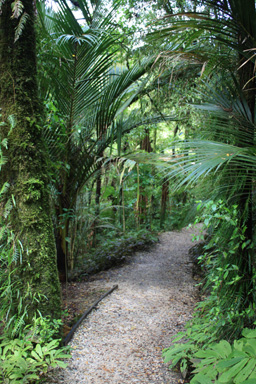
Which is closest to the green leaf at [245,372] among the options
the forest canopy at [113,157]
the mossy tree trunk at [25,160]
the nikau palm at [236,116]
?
the forest canopy at [113,157]

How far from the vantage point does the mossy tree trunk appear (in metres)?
2.16

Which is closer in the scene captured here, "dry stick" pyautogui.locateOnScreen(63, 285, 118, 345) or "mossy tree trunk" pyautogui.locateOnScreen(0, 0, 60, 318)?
"mossy tree trunk" pyautogui.locateOnScreen(0, 0, 60, 318)

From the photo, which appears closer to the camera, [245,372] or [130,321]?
[245,372]

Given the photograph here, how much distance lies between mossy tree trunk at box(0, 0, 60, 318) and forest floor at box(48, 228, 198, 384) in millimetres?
549

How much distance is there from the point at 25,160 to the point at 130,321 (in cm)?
205

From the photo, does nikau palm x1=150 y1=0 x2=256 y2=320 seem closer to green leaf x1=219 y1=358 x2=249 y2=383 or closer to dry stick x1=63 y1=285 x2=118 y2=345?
green leaf x1=219 y1=358 x2=249 y2=383

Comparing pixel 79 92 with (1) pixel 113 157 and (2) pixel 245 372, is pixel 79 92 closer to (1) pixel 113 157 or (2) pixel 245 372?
(1) pixel 113 157

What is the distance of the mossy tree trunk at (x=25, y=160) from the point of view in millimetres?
2164

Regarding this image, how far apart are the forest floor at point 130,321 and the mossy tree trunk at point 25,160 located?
1.80ft

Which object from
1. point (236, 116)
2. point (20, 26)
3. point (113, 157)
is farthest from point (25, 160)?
point (236, 116)

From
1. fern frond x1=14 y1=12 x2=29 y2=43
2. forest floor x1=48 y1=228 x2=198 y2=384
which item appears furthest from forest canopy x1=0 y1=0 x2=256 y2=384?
forest floor x1=48 y1=228 x2=198 y2=384

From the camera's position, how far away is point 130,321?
303 cm

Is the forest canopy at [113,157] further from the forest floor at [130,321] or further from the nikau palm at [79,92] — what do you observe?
the forest floor at [130,321]

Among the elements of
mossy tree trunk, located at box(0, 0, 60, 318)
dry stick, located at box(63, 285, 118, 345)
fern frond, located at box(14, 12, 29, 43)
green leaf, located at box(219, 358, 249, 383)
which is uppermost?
fern frond, located at box(14, 12, 29, 43)
